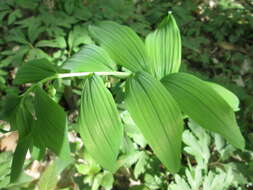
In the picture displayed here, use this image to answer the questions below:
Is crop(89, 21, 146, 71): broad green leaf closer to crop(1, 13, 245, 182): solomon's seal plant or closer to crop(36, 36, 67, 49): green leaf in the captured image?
crop(1, 13, 245, 182): solomon's seal plant

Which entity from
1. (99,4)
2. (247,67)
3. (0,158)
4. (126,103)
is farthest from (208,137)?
(99,4)

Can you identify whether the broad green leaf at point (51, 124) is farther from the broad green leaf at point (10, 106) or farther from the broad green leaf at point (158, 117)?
the broad green leaf at point (158, 117)

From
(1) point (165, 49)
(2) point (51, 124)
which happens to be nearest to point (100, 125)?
(2) point (51, 124)

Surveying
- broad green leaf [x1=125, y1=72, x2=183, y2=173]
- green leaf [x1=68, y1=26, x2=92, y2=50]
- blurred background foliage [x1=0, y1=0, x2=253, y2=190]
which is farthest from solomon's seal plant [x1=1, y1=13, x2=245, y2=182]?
green leaf [x1=68, y1=26, x2=92, y2=50]

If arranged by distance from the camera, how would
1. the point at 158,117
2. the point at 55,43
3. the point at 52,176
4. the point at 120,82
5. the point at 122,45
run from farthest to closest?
the point at 55,43 < the point at 52,176 < the point at 120,82 < the point at 122,45 < the point at 158,117

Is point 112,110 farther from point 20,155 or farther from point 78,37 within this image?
point 78,37

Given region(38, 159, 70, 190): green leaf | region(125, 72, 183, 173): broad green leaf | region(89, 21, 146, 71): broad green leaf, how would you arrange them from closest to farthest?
region(125, 72, 183, 173): broad green leaf → region(89, 21, 146, 71): broad green leaf → region(38, 159, 70, 190): green leaf
